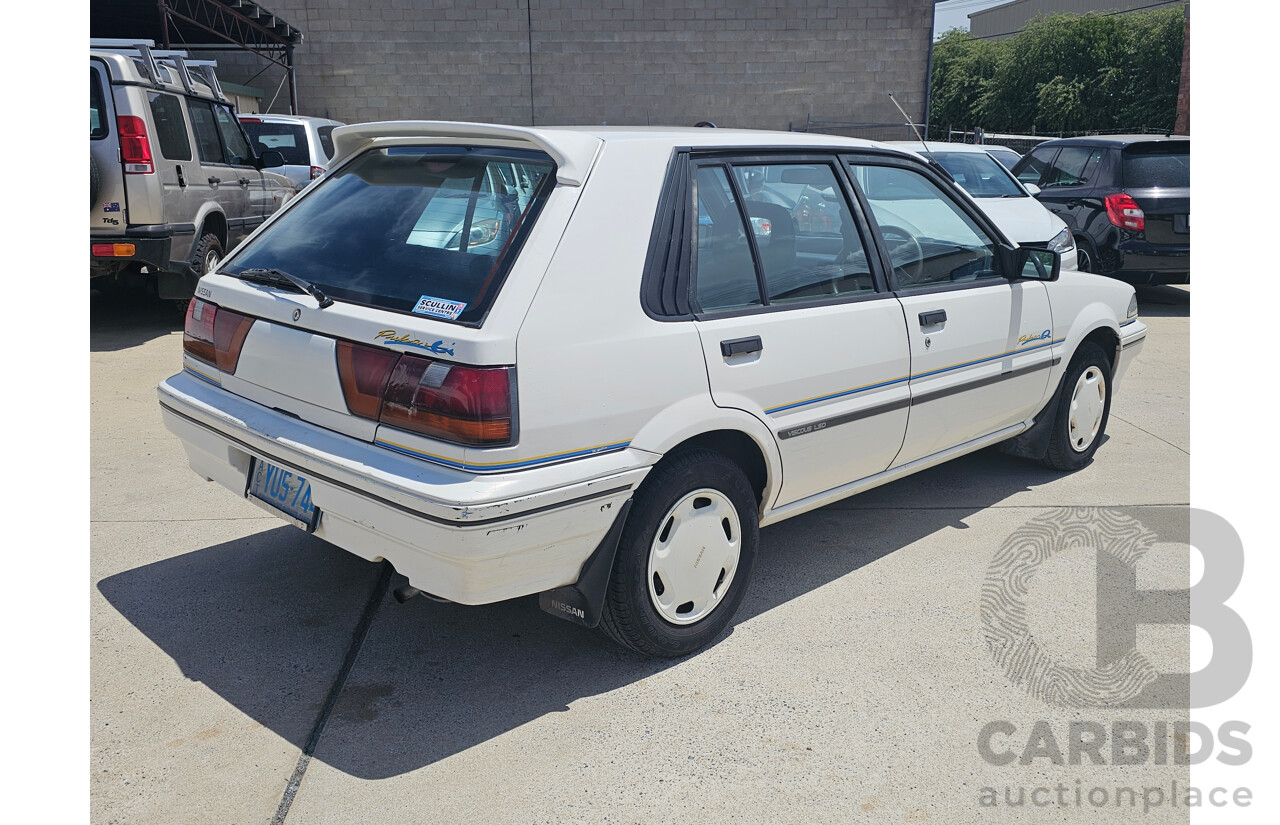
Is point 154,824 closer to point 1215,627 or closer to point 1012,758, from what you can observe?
point 1012,758

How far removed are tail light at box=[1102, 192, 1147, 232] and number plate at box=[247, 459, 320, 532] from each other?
9.56 metres

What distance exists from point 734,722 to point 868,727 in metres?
0.40

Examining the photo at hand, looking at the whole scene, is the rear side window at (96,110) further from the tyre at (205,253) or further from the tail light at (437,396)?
the tail light at (437,396)

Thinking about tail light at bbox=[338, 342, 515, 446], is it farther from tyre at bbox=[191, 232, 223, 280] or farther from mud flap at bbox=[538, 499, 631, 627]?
tyre at bbox=[191, 232, 223, 280]

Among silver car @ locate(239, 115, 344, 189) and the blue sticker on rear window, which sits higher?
silver car @ locate(239, 115, 344, 189)

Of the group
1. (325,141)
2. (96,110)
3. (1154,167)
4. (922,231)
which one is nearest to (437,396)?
(922,231)

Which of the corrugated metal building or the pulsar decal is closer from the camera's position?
the pulsar decal

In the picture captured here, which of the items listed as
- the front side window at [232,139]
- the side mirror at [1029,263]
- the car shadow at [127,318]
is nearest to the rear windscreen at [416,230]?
the side mirror at [1029,263]

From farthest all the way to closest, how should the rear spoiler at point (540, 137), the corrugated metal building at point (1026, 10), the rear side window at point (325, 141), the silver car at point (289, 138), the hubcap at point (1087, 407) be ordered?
the corrugated metal building at point (1026, 10), the rear side window at point (325, 141), the silver car at point (289, 138), the hubcap at point (1087, 407), the rear spoiler at point (540, 137)

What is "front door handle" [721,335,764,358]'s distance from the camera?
3178 millimetres

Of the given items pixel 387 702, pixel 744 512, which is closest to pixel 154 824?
pixel 387 702

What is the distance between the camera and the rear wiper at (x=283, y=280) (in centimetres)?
300

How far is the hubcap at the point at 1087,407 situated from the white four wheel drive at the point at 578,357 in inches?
52.1

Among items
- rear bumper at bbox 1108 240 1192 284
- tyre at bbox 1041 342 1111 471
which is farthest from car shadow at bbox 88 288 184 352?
rear bumper at bbox 1108 240 1192 284
